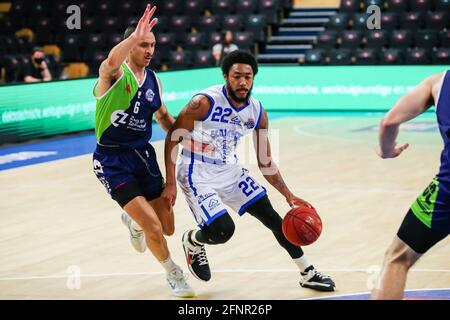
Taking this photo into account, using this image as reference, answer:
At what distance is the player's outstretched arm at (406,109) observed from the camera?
172 inches

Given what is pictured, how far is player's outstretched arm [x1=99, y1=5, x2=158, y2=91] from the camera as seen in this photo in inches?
236

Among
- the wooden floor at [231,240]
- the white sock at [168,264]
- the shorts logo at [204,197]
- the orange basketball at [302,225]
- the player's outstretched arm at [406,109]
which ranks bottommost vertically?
the wooden floor at [231,240]

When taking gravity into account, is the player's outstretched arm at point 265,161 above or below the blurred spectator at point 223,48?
above

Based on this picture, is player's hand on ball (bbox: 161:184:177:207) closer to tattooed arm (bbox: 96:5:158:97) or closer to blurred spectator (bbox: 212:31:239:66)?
tattooed arm (bbox: 96:5:158:97)

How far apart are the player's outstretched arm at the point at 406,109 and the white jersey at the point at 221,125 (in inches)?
90.5

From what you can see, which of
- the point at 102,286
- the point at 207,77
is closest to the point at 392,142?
the point at 102,286

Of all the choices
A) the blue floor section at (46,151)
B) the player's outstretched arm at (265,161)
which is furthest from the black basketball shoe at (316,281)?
the blue floor section at (46,151)

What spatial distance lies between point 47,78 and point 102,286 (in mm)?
10812

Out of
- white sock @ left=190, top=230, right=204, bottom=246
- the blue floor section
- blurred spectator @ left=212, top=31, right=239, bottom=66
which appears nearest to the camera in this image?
white sock @ left=190, top=230, right=204, bottom=246

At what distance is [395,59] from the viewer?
2042cm

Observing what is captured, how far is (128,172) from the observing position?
21.6 feet

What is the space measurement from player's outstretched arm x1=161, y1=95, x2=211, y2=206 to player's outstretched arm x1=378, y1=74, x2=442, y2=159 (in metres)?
2.28

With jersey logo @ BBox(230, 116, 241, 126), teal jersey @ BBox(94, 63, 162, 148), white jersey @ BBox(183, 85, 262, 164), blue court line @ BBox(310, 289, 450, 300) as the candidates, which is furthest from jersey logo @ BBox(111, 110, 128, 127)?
blue court line @ BBox(310, 289, 450, 300)

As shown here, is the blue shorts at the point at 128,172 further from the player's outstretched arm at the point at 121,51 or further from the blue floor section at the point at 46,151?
the blue floor section at the point at 46,151
